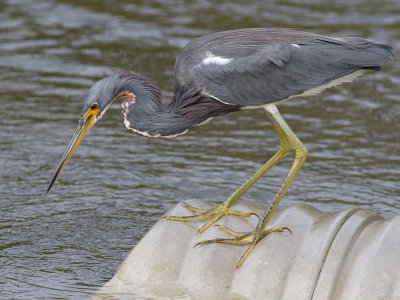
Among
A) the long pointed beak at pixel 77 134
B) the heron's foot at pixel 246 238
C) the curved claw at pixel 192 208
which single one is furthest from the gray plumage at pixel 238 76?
the heron's foot at pixel 246 238

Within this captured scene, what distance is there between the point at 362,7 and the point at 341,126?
3.54 metres

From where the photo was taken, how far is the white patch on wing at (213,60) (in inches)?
263

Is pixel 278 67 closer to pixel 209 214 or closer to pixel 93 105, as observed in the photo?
pixel 209 214

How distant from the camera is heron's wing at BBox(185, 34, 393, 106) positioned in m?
6.73

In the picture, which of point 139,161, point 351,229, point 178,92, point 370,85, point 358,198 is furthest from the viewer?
point 370,85

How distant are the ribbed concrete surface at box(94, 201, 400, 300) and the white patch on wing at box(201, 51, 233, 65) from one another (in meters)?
0.94

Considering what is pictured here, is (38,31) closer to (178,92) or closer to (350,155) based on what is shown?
(350,155)

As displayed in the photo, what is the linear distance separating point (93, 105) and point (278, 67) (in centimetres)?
122

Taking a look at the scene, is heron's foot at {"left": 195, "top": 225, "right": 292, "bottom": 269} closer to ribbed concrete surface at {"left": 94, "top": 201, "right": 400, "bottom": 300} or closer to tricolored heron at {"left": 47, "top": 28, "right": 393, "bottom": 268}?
ribbed concrete surface at {"left": 94, "top": 201, "right": 400, "bottom": 300}

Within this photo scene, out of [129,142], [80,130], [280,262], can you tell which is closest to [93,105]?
[80,130]

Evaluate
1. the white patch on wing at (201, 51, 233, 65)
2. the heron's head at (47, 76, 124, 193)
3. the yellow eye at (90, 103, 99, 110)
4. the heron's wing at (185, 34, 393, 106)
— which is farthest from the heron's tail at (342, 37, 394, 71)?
the yellow eye at (90, 103, 99, 110)

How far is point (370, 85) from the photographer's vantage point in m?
11.0

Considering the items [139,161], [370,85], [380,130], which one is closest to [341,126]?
[380,130]

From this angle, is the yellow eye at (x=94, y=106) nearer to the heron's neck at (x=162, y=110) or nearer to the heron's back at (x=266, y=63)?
the heron's neck at (x=162, y=110)
